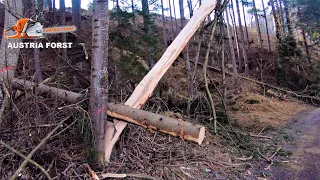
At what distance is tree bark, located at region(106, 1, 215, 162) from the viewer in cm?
402

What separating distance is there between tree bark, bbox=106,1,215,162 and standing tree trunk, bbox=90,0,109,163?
1.14 ft

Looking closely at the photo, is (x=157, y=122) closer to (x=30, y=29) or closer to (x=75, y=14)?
(x=30, y=29)

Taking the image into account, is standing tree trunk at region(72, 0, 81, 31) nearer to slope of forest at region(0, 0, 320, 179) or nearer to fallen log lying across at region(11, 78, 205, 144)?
slope of forest at region(0, 0, 320, 179)

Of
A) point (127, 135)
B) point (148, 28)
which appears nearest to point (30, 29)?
point (127, 135)

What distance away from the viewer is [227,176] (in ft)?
13.6

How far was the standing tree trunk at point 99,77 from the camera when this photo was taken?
350 centimetres

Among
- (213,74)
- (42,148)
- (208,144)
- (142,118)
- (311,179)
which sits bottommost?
(311,179)

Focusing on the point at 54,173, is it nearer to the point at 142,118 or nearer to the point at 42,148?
the point at 42,148

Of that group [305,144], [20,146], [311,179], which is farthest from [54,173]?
[305,144]

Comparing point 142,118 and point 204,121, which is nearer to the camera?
point 142,118

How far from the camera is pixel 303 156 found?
16.9ft

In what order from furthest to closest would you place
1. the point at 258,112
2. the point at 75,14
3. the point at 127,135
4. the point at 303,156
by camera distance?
the point at 75,14 → the point at 258,112 → the point at 303,156 → the point at 127,135

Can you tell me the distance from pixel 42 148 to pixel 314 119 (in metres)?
8.97

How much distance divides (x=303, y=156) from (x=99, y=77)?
447 cm
